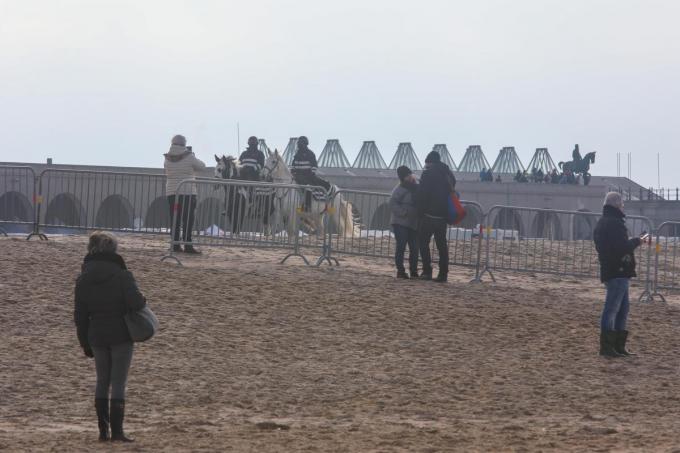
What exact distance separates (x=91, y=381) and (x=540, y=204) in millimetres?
63769

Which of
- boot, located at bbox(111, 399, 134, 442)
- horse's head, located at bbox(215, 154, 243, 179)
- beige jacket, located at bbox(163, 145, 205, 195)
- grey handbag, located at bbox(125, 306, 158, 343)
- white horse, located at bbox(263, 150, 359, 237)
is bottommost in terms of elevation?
boot, located at bbox(111, 399, 134, 442)

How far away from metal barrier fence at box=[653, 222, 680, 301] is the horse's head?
9498mm

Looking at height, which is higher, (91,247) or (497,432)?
(91,247)

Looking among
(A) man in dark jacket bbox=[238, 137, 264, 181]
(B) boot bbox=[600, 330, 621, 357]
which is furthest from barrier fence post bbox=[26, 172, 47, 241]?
(B) boot bbox=[600, 330, 621, 357]

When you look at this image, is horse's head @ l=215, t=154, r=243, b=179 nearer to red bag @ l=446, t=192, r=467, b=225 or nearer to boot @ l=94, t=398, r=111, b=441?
red bag @ l=446, t=192, r=467, b=225

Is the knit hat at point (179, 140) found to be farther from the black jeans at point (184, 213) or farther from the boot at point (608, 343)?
the boot at point (608, 343)

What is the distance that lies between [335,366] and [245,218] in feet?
24.4

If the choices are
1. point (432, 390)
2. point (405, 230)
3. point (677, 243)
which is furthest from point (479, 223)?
point (432, 390)

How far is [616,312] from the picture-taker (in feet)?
44.8

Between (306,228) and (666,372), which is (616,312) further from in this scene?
(306,228)

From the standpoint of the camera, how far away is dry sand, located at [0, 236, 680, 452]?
9.46 meters

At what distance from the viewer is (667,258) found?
70.6 feet

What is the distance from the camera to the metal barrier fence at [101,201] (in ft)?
72.8

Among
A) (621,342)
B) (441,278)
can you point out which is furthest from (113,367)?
(441,278)
